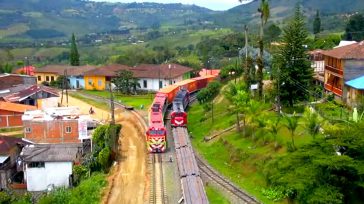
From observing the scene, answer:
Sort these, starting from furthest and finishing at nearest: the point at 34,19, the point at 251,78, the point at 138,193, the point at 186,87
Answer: the point at 34,19 < the point at 186,87 < the point at 251,78 < the point at 138,193

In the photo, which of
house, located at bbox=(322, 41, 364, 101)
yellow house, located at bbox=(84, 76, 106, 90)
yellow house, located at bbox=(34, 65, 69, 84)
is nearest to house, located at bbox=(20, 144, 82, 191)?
house, located at bbox=(322, 41, 364, 101)

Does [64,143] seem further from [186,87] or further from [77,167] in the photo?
[186,87]

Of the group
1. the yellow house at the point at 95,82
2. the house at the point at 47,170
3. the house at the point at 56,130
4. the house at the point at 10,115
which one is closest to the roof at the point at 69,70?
the yellow house at the point at 95,82

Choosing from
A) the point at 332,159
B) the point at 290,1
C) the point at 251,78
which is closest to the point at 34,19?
the point at 290,1

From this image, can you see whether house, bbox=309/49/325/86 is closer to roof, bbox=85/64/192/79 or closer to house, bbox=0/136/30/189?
roof, bbox=85/64/192/79

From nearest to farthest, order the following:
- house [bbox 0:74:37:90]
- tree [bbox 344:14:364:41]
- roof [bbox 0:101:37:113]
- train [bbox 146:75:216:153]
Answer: train [bbox 146:75:216:153], roof [bbox 0:101:37:113], house [bbox 0:74:37:90], tree [bbox 344:14:364:41]

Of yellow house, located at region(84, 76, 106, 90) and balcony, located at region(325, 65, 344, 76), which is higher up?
balcony, located at region(325, 65, 344, 76)

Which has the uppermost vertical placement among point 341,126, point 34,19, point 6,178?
point 34,19

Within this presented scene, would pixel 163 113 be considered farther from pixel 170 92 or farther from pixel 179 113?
pixel 170 92
